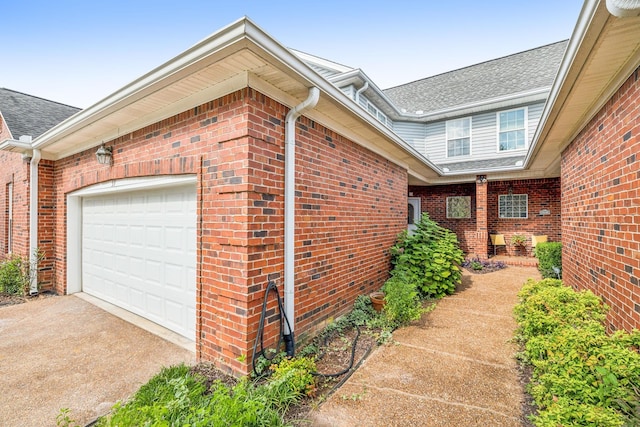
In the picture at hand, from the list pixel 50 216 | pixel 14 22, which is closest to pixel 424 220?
pixel 50 216

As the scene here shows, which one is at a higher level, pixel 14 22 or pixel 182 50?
pixel 14 22

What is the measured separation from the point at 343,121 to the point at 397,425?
3.66 meters

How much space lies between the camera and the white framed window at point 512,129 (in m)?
10.1

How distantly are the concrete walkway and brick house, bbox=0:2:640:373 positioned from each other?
3.30ft

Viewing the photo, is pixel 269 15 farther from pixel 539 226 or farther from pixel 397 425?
pixel 539 226

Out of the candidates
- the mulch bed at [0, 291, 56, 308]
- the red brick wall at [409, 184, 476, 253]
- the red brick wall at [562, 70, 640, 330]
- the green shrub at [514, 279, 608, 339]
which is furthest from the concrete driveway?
the red brick wall at [409, 184, 476, 253]

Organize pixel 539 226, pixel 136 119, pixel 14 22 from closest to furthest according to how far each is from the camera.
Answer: pixel 136 119, pixel 14 22, pixel 539 226

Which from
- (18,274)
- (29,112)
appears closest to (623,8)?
(18,274)

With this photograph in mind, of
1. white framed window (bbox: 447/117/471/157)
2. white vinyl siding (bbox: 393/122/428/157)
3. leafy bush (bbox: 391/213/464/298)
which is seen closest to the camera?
leafy bush (bbox: 391/213/464/298)

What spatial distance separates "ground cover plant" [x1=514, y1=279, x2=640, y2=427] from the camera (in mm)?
1675

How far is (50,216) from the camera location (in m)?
5.95

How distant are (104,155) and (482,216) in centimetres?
1019

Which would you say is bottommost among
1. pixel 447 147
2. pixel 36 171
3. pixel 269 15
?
pixel 36 171

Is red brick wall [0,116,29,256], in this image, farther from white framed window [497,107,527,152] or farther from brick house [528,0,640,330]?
white framed window [497,107,527,152]
